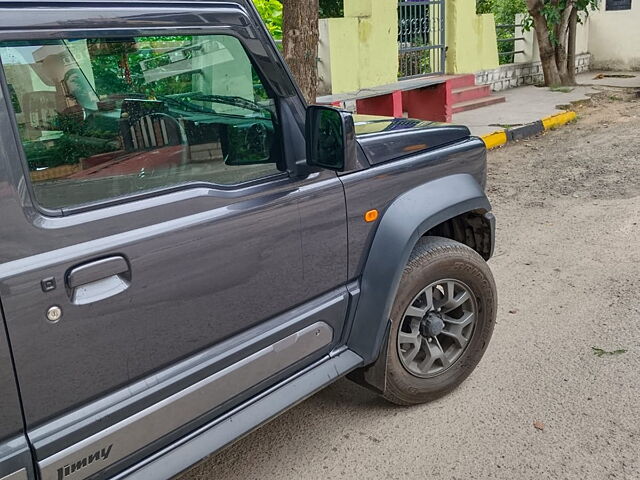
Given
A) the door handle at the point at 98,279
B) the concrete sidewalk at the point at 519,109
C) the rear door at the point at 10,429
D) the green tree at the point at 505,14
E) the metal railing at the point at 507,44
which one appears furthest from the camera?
the green tree at the point at 505,14

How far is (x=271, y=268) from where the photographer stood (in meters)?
2.32

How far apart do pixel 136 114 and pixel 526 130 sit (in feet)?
27.8

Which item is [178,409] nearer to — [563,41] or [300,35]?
[300,35]

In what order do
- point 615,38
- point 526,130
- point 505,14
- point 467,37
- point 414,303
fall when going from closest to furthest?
point 414,303 → point 526,130 → point 467,37 → point 505,14 → point 615,38

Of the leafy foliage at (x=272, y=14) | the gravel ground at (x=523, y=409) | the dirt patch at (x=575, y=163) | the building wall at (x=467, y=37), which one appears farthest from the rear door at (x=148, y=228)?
the building wall at (x=467, y=37)

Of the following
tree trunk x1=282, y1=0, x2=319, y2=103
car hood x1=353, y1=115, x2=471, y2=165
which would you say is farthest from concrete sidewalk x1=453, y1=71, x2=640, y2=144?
car hood x1=353, y1=115, x2=471, y2=165

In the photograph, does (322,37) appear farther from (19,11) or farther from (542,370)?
(19,11)

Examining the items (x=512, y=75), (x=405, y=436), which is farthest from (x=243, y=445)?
(x=512, y=75)

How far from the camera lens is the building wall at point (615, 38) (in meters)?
16.7

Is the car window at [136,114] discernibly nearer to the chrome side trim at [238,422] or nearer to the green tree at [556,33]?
the chrome side trim at [238,422]

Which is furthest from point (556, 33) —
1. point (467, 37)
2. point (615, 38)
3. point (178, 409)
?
point (178, 409)

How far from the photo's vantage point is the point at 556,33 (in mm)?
12953

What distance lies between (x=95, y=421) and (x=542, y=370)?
2416mm

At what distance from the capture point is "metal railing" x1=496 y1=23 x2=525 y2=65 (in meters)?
14.6
